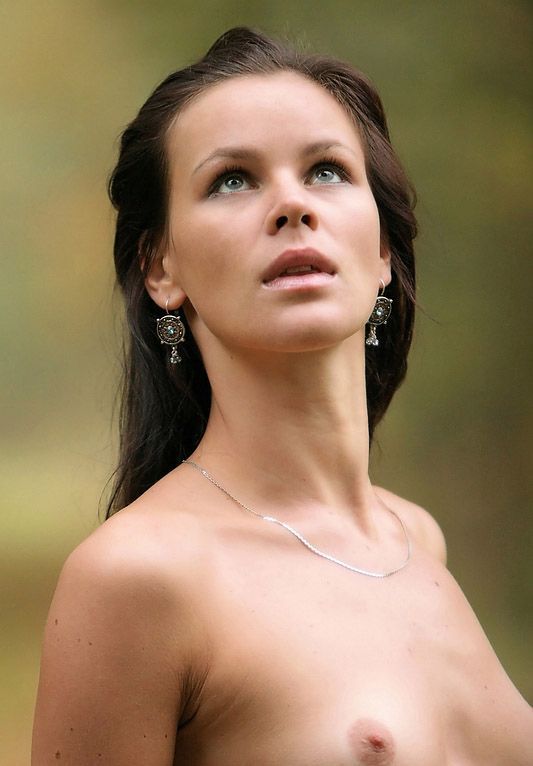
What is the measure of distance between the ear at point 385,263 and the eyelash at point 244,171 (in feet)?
0.58

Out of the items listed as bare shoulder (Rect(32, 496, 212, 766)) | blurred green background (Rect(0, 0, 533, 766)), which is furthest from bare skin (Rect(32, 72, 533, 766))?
blurred green background (Rect(0, 0, 533, 766))

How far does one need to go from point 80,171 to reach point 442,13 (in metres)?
0.87

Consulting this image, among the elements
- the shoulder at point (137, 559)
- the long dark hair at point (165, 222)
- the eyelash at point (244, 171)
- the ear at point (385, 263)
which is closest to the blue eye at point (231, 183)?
the eyelash at point (244, 171)

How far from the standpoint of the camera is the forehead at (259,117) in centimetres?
159

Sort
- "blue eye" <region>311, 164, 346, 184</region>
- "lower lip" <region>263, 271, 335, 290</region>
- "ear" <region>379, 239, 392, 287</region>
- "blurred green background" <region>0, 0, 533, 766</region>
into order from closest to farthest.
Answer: "lower lip" <region>263, 271, 335, 290</region>
"blue eye" <region>311, 164, 346, 184</region>
"ear" <region>379, 239, 392, 287</region>
"blurred green background" <region>0, 0, 533, 766</region>

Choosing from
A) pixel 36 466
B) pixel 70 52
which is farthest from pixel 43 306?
pixel 70 52

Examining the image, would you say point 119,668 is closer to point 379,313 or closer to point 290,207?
point 290,207

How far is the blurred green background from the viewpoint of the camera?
2406 millimetres

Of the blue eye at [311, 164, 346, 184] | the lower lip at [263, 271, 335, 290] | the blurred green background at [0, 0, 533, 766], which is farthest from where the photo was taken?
the blurred green background at [0, 0, 533, 766]

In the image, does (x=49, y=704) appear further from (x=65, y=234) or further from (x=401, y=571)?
(x=65, y=234)

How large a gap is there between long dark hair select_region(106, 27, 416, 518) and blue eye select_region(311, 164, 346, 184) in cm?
13

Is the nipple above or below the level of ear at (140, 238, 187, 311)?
below

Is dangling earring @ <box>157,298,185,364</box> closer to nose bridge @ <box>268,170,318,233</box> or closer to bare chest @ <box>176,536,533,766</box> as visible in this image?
nose bridge @ <box>268,170,318,233</box>

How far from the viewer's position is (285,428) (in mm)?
1608
